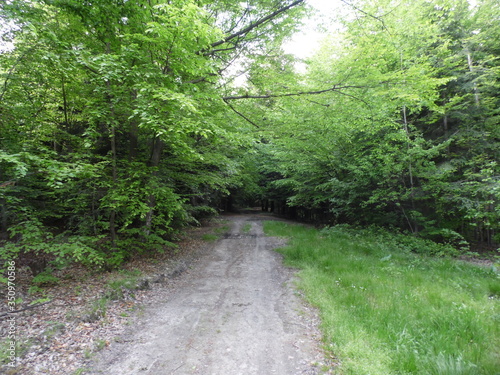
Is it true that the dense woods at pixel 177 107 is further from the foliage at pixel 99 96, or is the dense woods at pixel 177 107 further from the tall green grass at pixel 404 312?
the tall green grass at pixel 404 312

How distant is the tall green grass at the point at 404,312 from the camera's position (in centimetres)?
341

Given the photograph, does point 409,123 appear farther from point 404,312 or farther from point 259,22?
point 404,312

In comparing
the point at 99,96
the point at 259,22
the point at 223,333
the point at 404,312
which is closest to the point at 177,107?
the point at 99,96

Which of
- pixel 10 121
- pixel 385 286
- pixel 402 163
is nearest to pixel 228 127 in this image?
pixel 10 121

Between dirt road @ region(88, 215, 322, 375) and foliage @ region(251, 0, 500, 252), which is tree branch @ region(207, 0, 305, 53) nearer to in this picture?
foliage @ region(251, 0, 500, 252)

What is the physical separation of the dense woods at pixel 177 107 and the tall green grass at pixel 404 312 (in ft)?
9.93

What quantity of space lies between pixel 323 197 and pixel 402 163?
5108mm

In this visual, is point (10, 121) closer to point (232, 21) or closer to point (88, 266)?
point (88, 266)

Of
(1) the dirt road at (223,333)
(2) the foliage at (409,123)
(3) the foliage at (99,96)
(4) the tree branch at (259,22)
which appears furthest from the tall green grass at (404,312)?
(4) the tree branch at (259,22)

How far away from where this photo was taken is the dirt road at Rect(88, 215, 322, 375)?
3.46 metres

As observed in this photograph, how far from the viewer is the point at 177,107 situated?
534cm

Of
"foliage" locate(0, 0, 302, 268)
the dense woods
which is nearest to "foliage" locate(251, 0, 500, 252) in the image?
the dense woods

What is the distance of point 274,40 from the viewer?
24.5 feet

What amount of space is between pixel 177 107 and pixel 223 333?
185 inches
